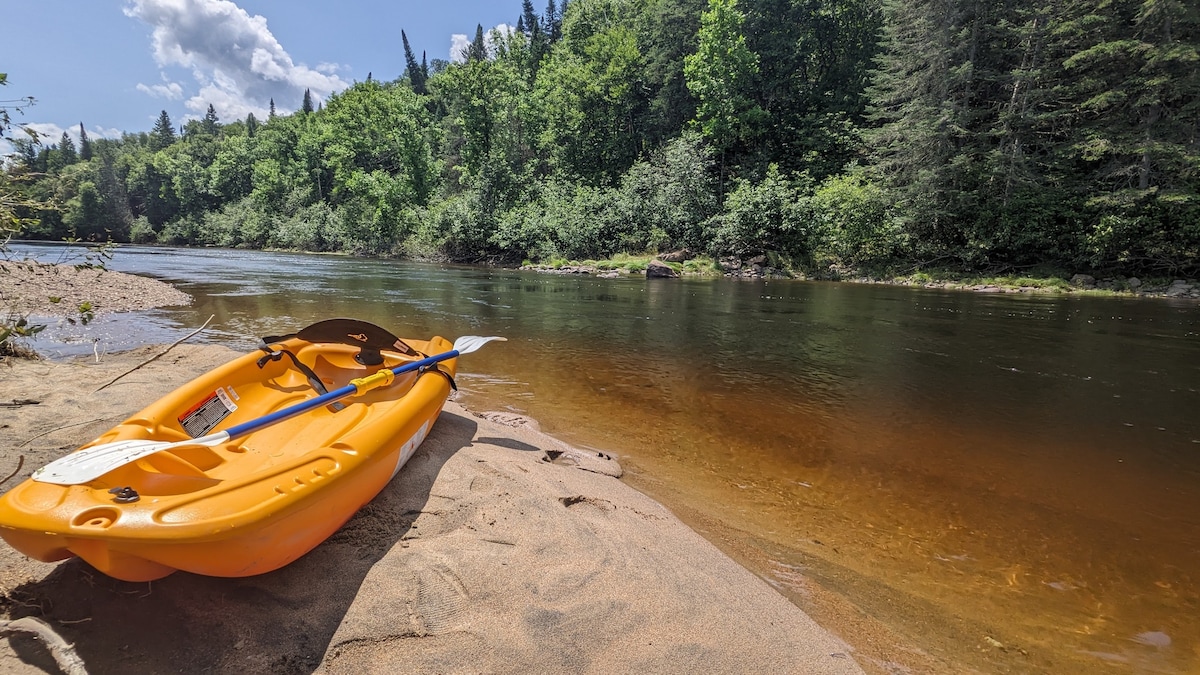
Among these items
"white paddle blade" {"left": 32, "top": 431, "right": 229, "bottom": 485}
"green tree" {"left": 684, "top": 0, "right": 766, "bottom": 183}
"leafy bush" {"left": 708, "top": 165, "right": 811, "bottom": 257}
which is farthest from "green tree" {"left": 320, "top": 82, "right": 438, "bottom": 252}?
"white paddle blade" {"left": 32, "top": 431, "right": 229, "bottom": 485}

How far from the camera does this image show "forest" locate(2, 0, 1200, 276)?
656 inches

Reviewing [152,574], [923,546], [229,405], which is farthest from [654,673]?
[229,405]

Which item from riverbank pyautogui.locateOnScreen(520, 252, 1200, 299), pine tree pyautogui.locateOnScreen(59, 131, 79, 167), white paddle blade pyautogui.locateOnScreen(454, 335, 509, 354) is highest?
pine tree pyautogui.locateOnScreen(59, 131, 79, 167)

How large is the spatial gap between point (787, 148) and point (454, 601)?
30.9 meters

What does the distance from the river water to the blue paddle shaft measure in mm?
1312

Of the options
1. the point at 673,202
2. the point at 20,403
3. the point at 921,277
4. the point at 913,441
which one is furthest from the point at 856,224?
the point at 20,403

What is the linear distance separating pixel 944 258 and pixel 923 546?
21.6 metres

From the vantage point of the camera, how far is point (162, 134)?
90125mm

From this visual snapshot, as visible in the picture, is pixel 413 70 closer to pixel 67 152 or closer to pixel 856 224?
pixel 67 152

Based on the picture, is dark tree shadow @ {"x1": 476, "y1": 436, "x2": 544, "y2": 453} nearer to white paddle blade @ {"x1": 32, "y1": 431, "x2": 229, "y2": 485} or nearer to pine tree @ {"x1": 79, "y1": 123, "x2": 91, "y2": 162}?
white paddle blade @ {"x1": 32, "y1": 431, "x2": 229, "y2": 485}

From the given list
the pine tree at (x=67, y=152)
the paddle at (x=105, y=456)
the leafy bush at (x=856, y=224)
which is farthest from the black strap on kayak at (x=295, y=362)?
the pine tree at (x=67, y=152)

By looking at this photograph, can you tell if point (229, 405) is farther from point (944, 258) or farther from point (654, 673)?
point (944, 258)

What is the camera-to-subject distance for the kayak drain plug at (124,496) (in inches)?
67.7

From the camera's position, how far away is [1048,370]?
6.98 m
